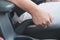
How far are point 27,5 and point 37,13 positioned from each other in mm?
70

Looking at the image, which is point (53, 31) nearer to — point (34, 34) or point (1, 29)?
point (34, 34)

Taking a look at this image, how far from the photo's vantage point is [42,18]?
717 mm

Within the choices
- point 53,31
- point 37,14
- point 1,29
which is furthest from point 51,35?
point 1,29

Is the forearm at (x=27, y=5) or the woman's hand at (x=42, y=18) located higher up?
the forearm at (x=27, y=5)

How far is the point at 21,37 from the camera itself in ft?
2.68

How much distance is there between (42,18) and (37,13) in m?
0.04

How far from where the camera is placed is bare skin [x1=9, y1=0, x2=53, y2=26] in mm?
714

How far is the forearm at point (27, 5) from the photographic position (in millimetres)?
760

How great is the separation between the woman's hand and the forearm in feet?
0.08

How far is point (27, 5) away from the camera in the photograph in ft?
2.52

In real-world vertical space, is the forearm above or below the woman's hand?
above

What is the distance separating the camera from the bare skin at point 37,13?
71cm

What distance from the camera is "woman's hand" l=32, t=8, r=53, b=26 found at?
711mm

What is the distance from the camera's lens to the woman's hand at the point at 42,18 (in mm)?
711
